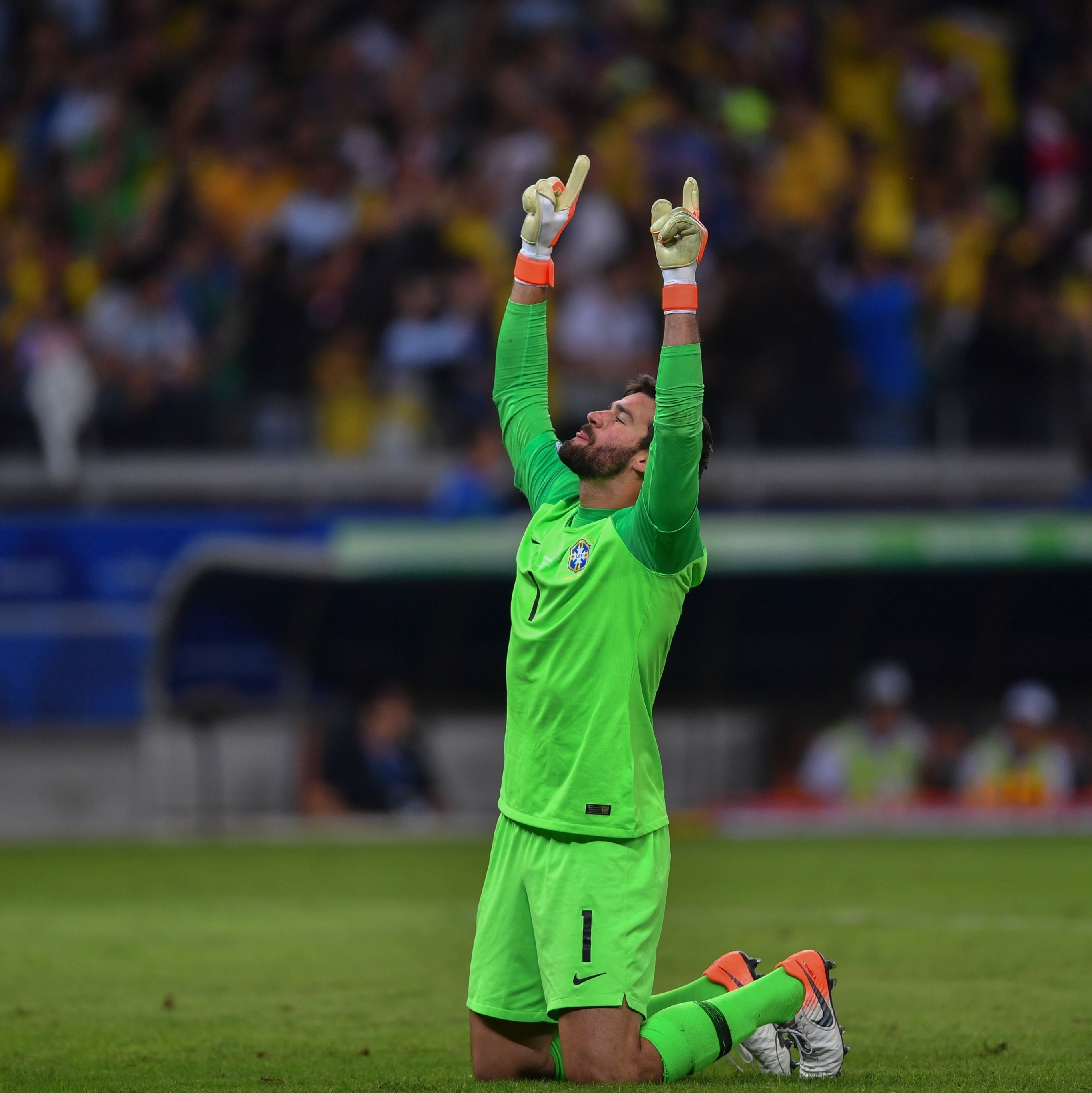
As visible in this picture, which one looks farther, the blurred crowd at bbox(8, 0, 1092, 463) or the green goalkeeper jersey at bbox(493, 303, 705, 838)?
the blurred crowd at bbox(8, 0, 1092, 463)

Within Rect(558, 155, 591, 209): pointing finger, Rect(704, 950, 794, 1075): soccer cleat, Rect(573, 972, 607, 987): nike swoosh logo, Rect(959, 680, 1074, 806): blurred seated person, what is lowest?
Rect(959, 680, 1074, 806): blurred seated person

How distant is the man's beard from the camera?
5.33 m

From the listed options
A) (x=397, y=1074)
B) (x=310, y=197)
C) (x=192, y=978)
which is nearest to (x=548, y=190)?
(x=397, y=1074)

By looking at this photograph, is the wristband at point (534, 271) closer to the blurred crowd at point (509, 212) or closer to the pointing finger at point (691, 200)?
the pointing finger at point (691, 200)

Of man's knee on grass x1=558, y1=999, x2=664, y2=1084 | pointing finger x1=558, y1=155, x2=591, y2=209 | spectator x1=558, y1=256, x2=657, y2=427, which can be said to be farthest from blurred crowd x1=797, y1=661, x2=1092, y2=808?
man's knee on grass x1=558, y1=999, x2=664, y2=1084

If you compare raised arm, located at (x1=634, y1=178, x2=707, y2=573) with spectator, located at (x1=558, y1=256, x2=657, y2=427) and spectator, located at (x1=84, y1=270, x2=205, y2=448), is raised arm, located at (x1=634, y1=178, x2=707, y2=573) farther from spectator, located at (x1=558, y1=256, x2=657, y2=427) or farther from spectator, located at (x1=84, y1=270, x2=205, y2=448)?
spectator, located at (x1=84, y1=270, x2=205, y2=448)

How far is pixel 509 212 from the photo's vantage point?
17797mm

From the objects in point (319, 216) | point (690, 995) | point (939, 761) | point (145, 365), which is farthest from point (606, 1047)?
point (319, 216)

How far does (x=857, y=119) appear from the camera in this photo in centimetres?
1927

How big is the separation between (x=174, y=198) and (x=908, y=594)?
7391mm

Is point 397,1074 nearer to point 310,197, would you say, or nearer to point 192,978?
point 192,978

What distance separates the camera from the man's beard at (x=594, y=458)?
5332 mm

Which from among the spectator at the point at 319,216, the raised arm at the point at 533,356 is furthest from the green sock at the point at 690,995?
the spectator at the point at 319,216

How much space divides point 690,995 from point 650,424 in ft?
5.20
